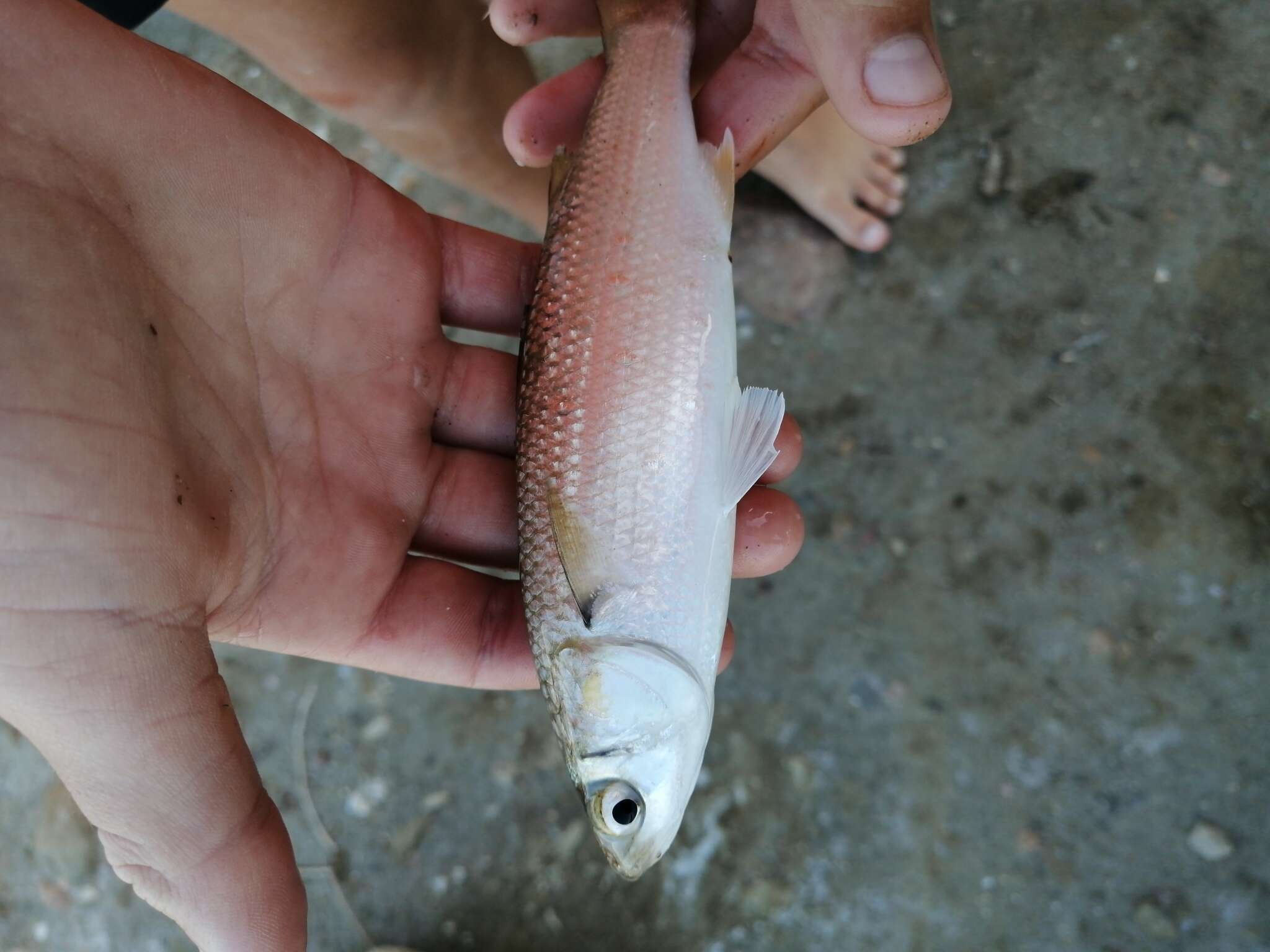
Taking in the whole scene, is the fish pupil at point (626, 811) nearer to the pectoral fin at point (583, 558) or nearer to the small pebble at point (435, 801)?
the pectoral fin at point (583, 558)

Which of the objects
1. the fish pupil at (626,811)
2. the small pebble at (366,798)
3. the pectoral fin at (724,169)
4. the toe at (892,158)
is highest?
the pectoral fin at (724,169)

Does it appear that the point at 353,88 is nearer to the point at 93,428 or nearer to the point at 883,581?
the point at 93,428

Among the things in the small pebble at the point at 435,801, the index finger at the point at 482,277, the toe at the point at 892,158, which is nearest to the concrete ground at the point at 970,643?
the small pebble at the point at 435,801

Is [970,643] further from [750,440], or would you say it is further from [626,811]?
[626,811]

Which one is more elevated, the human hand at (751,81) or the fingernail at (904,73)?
the fingernail at (904,73)

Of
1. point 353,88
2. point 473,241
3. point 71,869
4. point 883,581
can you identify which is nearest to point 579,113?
point 473,241
